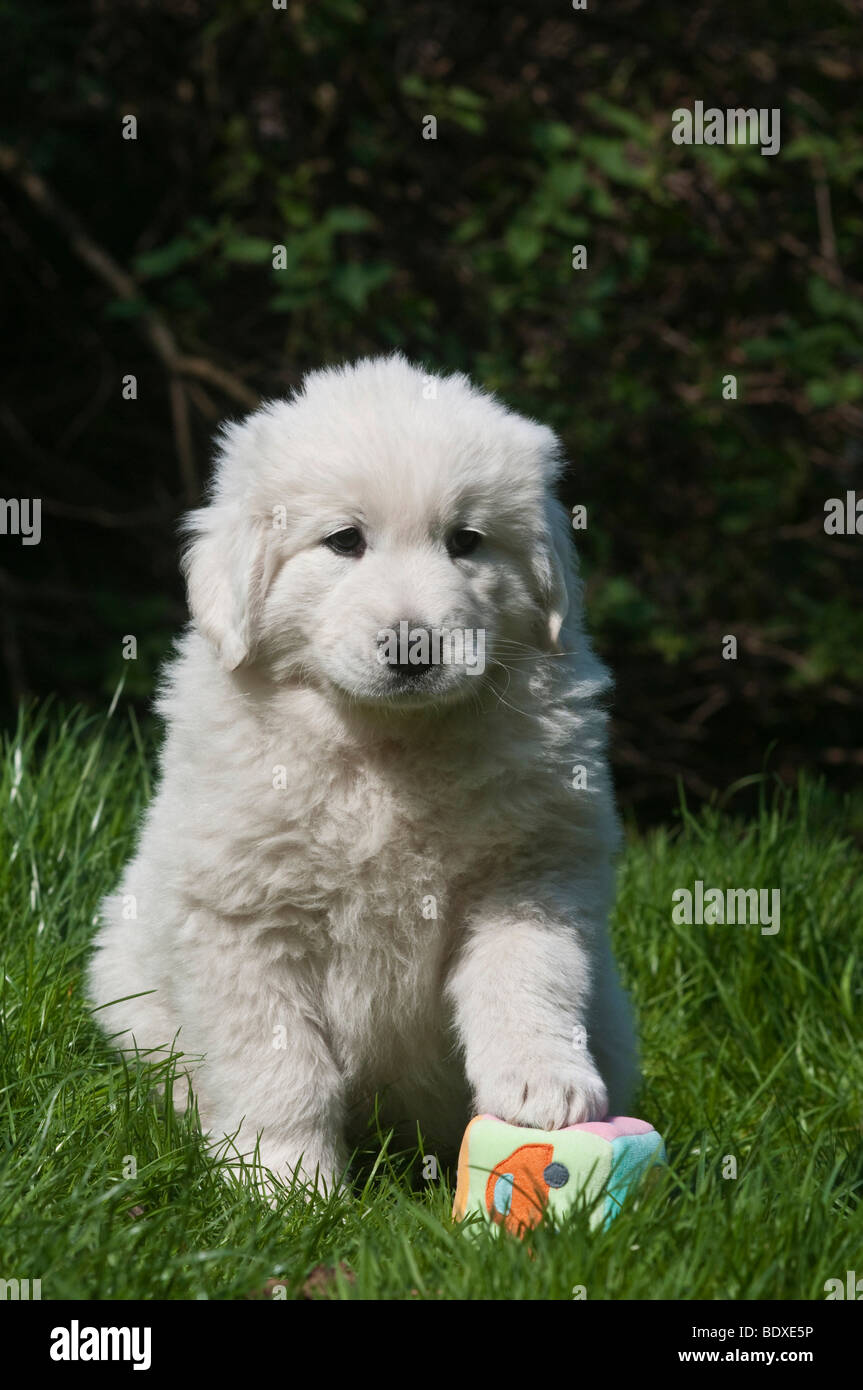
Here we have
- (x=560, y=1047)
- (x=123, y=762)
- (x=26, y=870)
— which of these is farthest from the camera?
(x=123, y=762)

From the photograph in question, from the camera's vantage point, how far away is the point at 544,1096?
274cm

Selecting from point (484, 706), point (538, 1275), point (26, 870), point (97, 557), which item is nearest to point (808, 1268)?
point (538, 1275)

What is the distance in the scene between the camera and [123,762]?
4766mm

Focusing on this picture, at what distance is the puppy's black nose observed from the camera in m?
2.76

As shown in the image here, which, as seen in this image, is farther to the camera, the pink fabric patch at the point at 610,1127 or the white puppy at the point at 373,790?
the white puppy at the point at 373,790

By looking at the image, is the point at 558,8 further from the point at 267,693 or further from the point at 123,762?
the point at 267,693

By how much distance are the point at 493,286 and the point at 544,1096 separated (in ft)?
13.9

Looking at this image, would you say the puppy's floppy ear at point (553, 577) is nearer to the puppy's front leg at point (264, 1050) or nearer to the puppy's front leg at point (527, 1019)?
the puppy's front leg at point (527, 1019)

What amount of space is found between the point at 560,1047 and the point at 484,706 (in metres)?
0.66

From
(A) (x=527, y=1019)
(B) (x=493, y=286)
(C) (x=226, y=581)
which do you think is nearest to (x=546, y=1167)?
(A) (x=527, y=1019)

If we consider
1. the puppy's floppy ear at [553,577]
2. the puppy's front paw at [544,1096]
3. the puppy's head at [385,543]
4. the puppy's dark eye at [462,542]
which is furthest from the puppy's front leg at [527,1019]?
the puppy's dark eye at [462,542]

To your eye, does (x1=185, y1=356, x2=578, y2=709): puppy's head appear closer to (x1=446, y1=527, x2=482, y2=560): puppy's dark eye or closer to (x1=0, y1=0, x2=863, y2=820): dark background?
(x1=446, y1=527, x2=482, y2=560): puppy's dark eye

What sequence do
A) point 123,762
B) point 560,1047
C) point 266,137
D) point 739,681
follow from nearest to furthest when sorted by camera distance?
point 560,1047, point 123,762, point 266,137, point 739,681

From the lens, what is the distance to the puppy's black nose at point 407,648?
2.76 m
